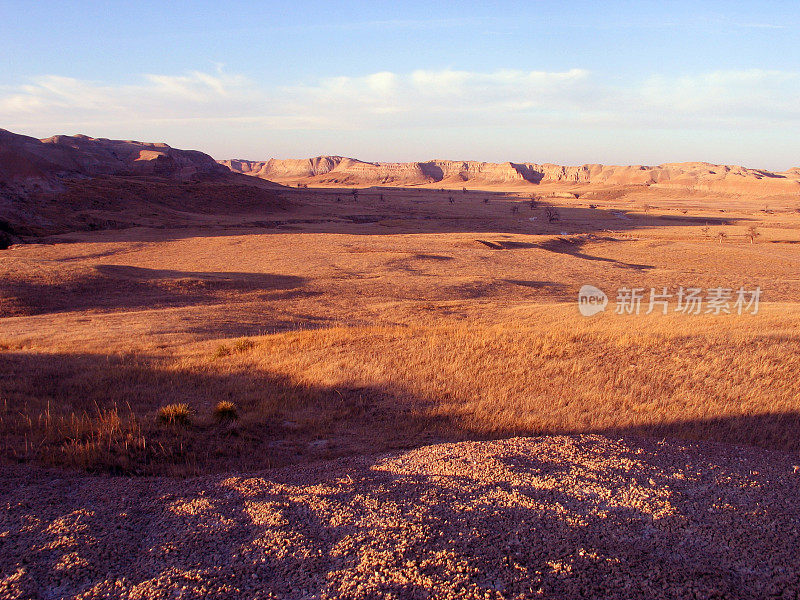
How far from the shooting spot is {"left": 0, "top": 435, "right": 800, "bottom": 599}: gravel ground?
344 cm

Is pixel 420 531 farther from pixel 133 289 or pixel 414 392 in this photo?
pixel 133 289

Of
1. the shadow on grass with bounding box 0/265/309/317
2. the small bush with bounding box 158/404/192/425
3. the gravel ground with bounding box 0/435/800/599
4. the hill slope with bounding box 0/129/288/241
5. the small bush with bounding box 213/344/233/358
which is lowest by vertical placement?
the shadow on grass with bounding box 0/265/309/317

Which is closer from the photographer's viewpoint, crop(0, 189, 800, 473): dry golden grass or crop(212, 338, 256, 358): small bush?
crop(0, 189, 800, 473): dry golden grass

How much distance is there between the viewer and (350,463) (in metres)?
5.73

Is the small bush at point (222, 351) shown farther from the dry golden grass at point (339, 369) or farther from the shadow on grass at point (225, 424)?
the shadow on grass at point (225, 424)

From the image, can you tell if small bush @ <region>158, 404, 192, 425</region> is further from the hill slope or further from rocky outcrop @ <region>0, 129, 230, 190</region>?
rocky outcrop @ <region>0, 129, 230, 190</region>

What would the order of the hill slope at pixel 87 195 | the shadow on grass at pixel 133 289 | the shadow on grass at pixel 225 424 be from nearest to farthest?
1. the shadow on grass at pixel 225 424
2. the shadow on grass at pixel 133 289
3. the hill slope at pixel 87 195

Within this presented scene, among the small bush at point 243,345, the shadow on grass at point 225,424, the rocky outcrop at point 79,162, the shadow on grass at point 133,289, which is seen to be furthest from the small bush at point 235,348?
the rocky outcrop at point 79,162

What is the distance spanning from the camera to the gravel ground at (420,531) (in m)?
3.44

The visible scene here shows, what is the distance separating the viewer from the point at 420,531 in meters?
3.97

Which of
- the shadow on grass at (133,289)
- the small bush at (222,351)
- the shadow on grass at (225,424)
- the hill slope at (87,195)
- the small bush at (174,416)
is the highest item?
the hill slope at (87,195)

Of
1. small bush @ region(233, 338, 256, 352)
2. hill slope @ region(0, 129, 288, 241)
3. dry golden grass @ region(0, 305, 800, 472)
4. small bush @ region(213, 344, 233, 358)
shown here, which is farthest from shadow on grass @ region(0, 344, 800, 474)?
hill slope @ region(0, 129, 288, 241)

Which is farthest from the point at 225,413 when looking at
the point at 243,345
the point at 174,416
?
the point at 243,345

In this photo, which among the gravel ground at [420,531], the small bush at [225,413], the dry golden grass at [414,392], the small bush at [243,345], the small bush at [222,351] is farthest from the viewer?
the small bush at [243,345]
